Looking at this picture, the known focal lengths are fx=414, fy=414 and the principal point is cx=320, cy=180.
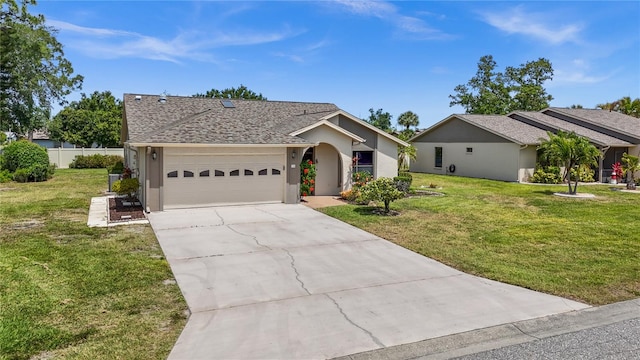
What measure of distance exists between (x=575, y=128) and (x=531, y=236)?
840 inches

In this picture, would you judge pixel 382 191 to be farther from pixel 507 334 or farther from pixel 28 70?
pixel 28 70

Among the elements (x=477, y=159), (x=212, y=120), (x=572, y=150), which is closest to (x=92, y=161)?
(x=212, y=120)

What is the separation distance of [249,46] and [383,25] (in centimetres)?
984

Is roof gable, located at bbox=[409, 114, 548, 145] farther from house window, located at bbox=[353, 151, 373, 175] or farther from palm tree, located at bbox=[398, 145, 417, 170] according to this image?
house window, located at bbox=[353, 151, 373, 175]

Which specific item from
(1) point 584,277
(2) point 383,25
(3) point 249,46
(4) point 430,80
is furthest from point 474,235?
(4) point 430,80

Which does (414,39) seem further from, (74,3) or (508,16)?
(74,3)

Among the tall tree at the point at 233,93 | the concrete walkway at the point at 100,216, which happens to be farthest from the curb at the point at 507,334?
the tall tree at the point at 233,93

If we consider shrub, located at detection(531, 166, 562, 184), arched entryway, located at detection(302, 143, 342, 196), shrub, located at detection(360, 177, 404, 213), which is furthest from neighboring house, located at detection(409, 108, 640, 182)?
shrub, located at detection(360, 177, 404, 213)

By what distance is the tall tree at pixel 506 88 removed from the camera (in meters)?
49.1

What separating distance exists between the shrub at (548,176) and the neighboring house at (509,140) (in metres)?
0.49

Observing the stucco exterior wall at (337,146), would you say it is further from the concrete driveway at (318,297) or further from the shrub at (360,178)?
the concrete driveway at (318,297)

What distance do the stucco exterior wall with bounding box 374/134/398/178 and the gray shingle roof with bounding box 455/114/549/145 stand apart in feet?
29.8

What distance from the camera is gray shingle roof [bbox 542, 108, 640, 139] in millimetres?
27375

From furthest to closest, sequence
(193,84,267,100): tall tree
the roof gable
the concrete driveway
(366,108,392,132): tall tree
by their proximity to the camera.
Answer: (366,108,392,132): tall tree < (193,84,267,100): tall tree < the roof gable < the concrete driveway
